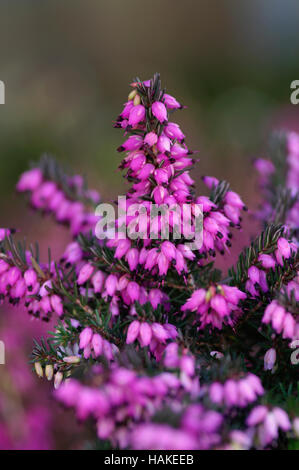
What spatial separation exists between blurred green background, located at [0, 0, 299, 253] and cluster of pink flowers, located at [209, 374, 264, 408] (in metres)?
4.52

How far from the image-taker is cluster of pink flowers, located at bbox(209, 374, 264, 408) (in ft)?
5.36

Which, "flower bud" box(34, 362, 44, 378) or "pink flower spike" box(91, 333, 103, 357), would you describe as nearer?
"pink flower spike" box(91, 333, 103, 357)

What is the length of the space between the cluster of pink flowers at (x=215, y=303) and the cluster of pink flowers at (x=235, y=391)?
0.28 m

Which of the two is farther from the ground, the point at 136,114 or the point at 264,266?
the point at 136,114

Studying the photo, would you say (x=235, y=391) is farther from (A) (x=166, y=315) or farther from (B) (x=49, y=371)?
(B) (x=49, y=371)

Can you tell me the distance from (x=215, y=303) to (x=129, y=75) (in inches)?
448

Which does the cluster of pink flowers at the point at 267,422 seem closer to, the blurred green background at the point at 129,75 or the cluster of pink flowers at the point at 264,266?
the cluster of pink flowers at the point at 264,266

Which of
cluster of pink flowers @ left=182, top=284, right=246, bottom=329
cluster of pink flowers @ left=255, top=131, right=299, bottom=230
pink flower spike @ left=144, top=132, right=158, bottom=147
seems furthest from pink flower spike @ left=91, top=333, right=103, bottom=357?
cluster of pink flowers @ left=255, top=131, right=299, bottom=230

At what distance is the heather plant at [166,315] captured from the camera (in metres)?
1.57

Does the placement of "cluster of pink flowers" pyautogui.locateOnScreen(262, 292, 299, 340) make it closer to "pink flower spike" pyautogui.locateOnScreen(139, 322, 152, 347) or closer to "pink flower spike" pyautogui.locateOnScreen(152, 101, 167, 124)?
"pink flower spike" pyautogui.locateOnScreen(139, 322, 152, 347)

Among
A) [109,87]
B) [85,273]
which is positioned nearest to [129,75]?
[109,87]

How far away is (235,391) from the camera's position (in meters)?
1.64

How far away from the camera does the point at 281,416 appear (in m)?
1.63

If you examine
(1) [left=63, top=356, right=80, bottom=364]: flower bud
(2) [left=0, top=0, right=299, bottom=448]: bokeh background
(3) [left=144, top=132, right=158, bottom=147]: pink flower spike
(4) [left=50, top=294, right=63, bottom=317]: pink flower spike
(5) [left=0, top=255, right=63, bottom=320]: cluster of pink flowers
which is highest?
(2) [left=0, top=0, right=299, bottom=448]: bokeh background
